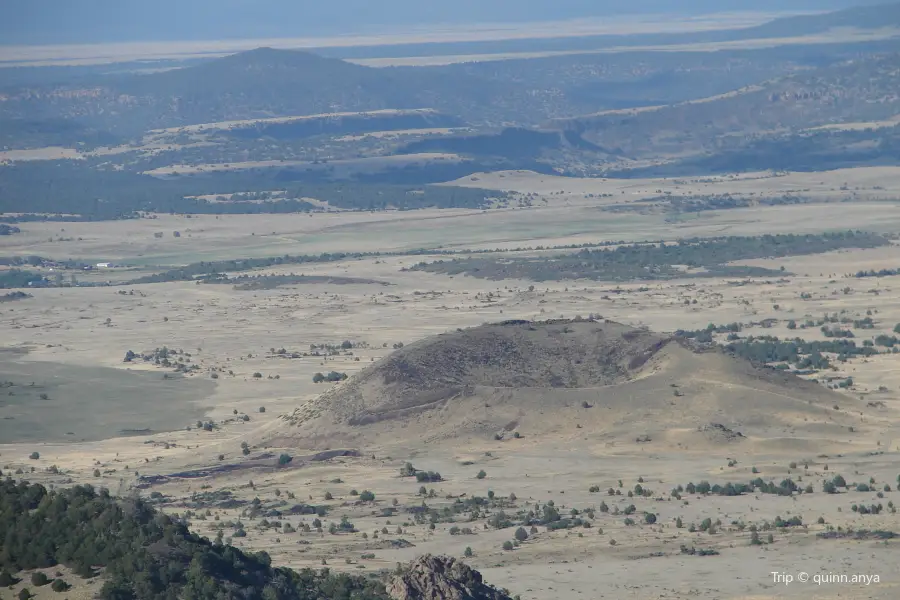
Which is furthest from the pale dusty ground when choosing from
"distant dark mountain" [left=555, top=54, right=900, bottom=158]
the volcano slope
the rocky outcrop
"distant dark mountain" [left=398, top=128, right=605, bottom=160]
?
"distant dark mountain" [left=555, top=54, right=900, bottom=158]

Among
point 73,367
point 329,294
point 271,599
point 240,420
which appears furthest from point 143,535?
point 329,294

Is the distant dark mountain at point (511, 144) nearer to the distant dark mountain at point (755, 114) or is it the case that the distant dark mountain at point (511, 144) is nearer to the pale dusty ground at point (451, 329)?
the distant dark mountain at point (755, 114)

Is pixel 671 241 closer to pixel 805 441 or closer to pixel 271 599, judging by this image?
pixel 805 441

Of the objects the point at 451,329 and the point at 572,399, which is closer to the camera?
the point at 572,399

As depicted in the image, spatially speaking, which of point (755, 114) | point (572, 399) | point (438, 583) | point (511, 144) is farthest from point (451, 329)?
point (755, 114)

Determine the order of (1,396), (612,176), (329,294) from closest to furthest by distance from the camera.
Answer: (1,396) < (329,294) < (612,176)

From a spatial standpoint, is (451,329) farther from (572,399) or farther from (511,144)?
(511,144)

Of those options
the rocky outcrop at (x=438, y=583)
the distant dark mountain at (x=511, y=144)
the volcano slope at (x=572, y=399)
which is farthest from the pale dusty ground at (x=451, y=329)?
the distant dark mountain at (x=511, y=144)
